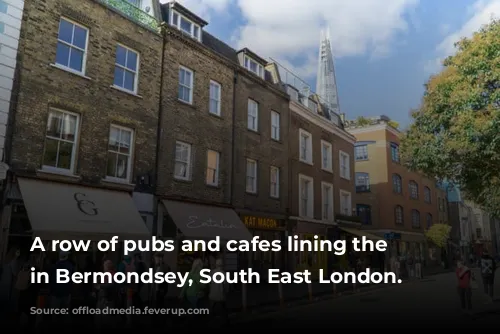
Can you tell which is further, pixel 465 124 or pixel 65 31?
pixel 465 124

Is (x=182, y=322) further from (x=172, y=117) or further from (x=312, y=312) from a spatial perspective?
(x=172, y=117)

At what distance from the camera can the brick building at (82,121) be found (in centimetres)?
1270

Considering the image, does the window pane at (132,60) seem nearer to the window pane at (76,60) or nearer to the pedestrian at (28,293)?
the window pane at (76,60)

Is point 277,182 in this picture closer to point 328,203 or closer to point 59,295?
Answer: point 328,203

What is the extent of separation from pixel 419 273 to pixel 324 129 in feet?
35.7

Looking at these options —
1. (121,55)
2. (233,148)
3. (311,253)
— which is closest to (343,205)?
(311,253)

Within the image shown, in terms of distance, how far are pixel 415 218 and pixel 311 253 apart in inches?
939

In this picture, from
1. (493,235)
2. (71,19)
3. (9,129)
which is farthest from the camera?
(493,235)

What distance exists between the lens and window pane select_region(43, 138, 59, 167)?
13.5m

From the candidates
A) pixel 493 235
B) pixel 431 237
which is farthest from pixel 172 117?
pixel 493 235

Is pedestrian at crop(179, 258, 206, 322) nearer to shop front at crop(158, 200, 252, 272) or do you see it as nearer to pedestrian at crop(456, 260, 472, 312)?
shop front at crop(158, 200, 252, 272)

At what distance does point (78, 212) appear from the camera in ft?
43.0

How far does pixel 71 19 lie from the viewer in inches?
574

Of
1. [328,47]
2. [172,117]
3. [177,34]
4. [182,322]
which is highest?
[328,47]
